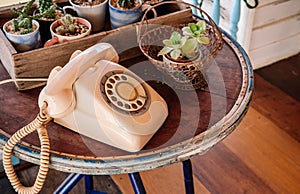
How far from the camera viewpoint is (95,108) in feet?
2.83

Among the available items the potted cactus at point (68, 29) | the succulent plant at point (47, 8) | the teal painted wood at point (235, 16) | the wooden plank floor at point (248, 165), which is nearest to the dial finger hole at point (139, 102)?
the potted cactus at point (68, 29)

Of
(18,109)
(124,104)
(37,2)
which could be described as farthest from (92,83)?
(37,2)

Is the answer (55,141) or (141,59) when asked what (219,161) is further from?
(55,141)

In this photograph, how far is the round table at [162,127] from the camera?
0.83 metres

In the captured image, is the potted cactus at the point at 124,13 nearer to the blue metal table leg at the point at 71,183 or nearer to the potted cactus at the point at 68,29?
the potted cactus at the point at 68,29

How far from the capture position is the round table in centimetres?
83

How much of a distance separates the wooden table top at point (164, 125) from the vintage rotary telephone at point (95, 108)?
0.06 feet

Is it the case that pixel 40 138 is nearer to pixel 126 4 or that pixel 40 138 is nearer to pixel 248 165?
pixel 126 4

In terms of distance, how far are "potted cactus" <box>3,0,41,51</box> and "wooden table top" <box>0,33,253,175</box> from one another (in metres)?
0.09

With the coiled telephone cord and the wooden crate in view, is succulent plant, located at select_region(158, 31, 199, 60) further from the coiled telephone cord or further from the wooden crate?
the coiled telephone cord

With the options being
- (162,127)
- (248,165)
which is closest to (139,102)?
(162,127)

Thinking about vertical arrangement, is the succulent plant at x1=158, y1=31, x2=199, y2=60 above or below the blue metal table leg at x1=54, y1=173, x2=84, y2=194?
above

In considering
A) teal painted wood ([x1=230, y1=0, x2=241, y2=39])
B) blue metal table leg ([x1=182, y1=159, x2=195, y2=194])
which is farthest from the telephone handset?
teal painted wood ([x1=230, y1=0, x2=241, y2=39])

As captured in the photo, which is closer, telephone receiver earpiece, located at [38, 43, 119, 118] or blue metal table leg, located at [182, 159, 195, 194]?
telephone receiver earpiece, located at [38, 43, 119, 118]
